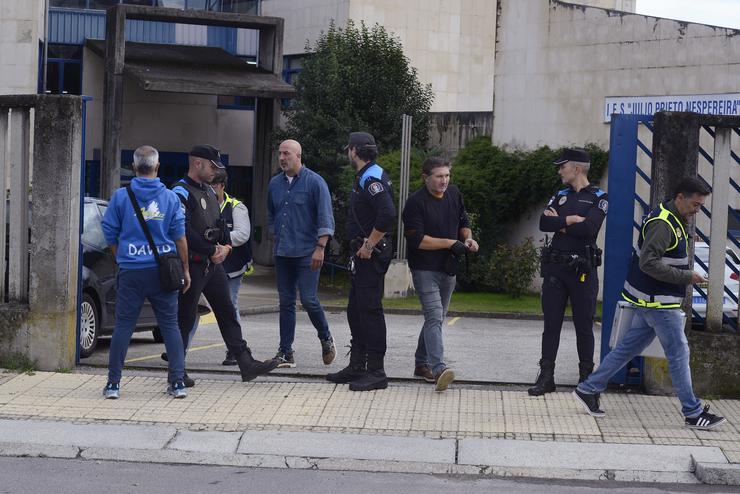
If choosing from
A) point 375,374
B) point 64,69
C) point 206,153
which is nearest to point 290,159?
point 206,153

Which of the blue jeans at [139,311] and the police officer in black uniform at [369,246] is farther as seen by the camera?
the police officer in black uniform at [369,246]

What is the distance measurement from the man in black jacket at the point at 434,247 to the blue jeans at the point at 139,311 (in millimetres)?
1919

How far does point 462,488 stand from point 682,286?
8.01ft

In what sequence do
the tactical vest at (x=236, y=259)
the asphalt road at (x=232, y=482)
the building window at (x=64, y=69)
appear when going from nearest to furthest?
the asphalt road at (x=232, y=482)
the tactical vest at (x=236, y=259)
the building window at (x=64, y=69)

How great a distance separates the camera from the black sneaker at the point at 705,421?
8.26 m

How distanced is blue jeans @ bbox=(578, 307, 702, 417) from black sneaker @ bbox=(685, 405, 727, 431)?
0.10 feet

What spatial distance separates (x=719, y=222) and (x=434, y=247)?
89.8 inches

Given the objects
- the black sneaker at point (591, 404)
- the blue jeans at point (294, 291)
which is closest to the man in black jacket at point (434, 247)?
the black sneaker at point (591, 404)

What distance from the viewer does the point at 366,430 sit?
812cm

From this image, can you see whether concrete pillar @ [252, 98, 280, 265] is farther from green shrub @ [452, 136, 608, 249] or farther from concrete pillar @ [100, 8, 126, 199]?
green shrub @ [452, 136, 608, 249]

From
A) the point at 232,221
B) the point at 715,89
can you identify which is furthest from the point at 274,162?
the point at 232,221

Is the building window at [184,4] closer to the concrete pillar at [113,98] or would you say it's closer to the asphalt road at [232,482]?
the concrete pillar at [113,98]

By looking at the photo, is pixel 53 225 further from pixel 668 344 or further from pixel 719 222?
pixel 719 222

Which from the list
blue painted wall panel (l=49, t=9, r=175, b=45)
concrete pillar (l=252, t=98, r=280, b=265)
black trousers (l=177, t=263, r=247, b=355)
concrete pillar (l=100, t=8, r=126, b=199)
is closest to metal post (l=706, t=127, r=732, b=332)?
black trousers (l=177, t=263, r=247, b=355)
